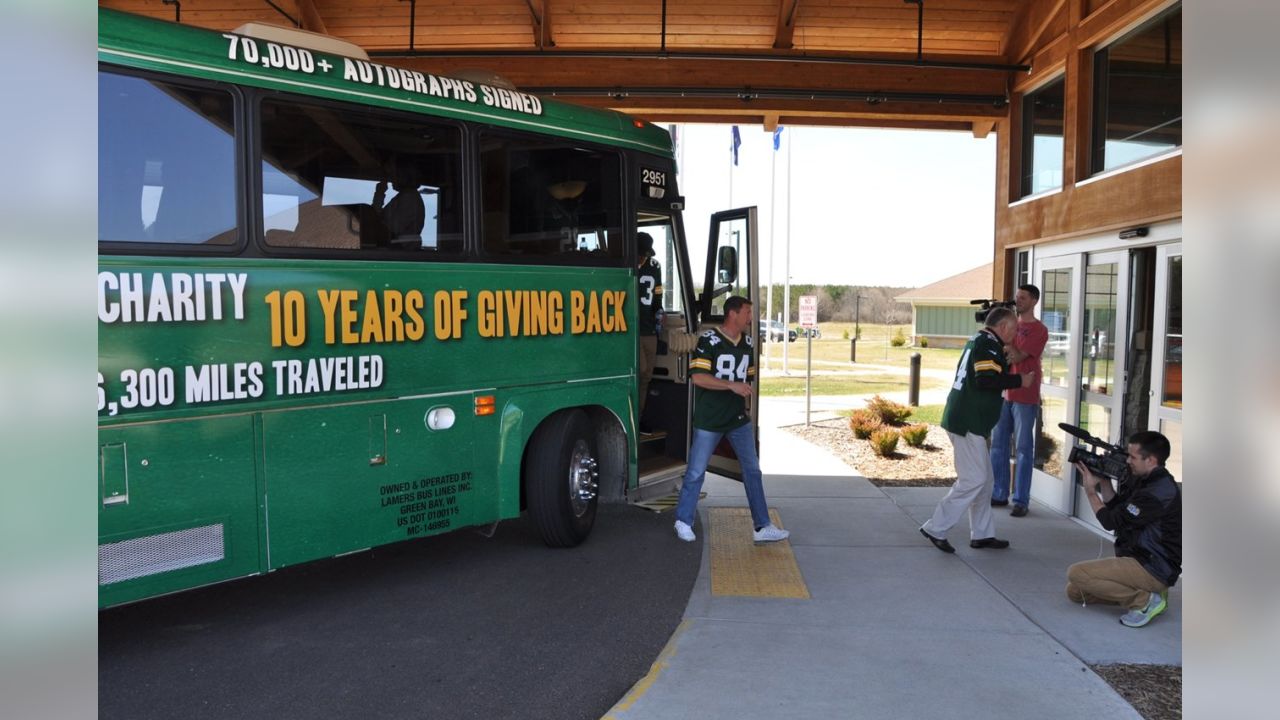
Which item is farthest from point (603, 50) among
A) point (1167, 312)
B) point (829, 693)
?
point (829, 693)

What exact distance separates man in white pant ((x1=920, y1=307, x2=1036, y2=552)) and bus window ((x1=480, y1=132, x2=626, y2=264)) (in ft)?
9.18

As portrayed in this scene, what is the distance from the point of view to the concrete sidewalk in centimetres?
419

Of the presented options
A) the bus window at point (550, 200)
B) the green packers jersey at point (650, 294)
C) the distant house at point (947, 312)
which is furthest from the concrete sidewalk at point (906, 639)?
the distant house at point (947, 312)

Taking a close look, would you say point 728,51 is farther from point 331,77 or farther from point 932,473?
point 331,77

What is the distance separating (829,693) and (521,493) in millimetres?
3243

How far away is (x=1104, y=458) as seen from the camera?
5.59 meters

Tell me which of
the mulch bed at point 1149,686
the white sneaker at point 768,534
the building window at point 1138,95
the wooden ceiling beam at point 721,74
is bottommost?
the mulch bed at point 1149,686

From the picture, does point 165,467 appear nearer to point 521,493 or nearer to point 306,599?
point 306,599

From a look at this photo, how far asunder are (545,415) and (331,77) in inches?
Answer: 106

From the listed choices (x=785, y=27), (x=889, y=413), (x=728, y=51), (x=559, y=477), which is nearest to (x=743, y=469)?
(x=559, y=477)

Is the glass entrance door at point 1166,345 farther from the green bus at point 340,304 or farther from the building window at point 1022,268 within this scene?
the green bus at point 340,304

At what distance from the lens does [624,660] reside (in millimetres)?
4809

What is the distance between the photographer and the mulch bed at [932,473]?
4285mm

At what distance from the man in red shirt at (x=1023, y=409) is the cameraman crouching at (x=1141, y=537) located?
93.3 inches
